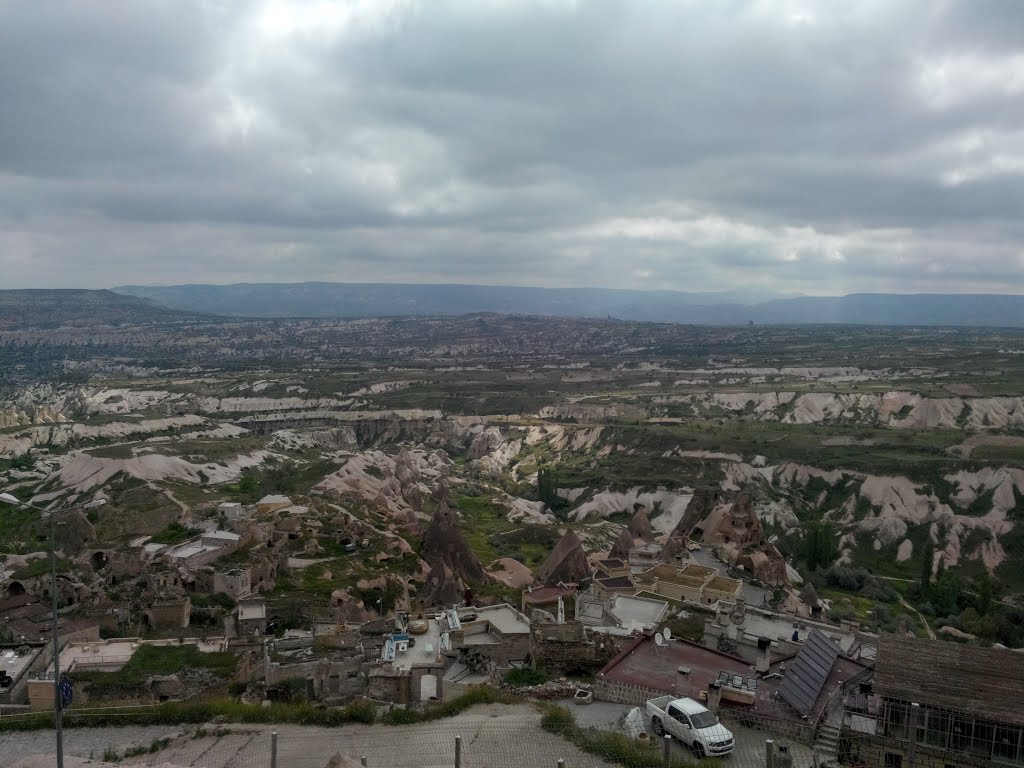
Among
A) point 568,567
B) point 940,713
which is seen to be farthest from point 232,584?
point 940,713


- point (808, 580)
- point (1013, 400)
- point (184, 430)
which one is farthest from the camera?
point (1013, 400)

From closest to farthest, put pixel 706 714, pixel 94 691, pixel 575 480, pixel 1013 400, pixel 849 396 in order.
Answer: pixel 706 714 → pixel 94 691 → pixel 575 480 → pixel 1013 400 → pixel 849 396

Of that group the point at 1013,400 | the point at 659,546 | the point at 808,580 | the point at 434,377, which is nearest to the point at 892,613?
the point at 808,580

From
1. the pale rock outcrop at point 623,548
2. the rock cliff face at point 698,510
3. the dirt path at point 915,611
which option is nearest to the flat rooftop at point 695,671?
the pale rock outcrop at point 623,548

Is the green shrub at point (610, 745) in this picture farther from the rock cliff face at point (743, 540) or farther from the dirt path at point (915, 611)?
the dirt path at point (915, 611)

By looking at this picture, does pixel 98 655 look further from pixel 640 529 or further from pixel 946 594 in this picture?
pixel 946 594

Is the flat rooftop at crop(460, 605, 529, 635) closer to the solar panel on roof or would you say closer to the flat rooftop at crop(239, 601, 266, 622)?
the solar panel on roof

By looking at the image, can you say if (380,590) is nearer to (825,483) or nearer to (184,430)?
(825,483)

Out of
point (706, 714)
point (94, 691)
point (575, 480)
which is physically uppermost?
point (706, 714)
